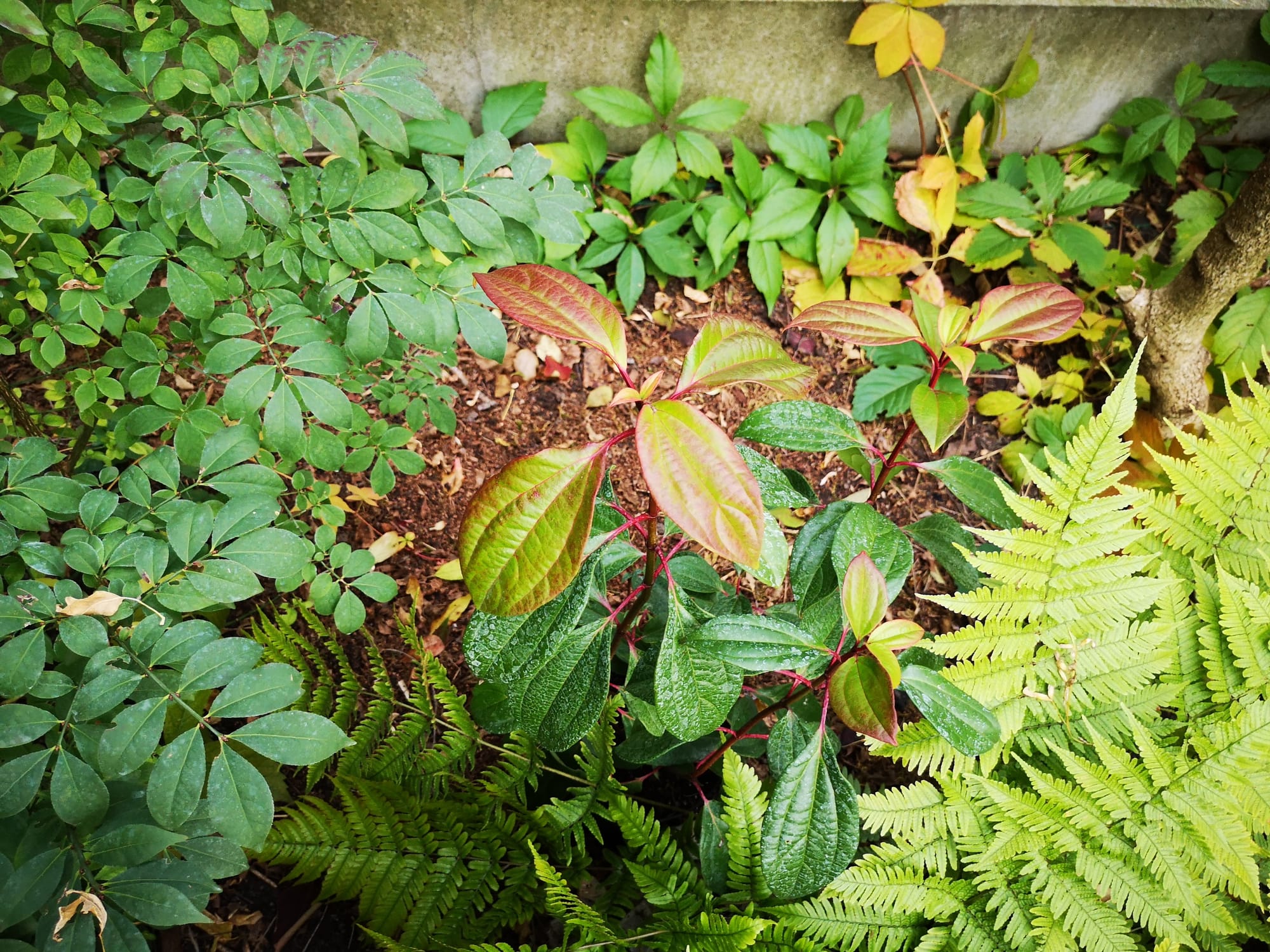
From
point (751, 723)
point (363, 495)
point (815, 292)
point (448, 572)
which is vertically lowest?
point (448, 572)

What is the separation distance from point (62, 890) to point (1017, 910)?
1.65m

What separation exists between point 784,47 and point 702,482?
2.30m

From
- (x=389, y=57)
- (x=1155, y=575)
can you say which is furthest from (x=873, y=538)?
(x=389, y=57)

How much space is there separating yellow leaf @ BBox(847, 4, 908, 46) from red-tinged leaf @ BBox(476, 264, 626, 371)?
6.57ft

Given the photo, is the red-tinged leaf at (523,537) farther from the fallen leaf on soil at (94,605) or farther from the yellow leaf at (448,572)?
the yellow leaf at (448,572)

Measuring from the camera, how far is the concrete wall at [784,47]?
248cm

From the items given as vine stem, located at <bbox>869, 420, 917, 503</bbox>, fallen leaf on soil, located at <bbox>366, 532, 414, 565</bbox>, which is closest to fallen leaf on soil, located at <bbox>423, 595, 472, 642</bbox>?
fallen leaf on soil, located at <bbox>366, 532, 414, 565</bbox>

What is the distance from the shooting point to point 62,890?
1154mm

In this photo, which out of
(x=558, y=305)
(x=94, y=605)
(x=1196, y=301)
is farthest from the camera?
(x=1196, y=301)

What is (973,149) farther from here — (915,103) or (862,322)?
(862,322)

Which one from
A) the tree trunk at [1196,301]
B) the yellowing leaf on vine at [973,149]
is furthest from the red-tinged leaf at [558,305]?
the yellowing leaf on vine at [973,149]

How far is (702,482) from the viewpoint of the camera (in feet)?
3.03

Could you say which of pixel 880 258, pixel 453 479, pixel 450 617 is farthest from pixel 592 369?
pixel 880 258

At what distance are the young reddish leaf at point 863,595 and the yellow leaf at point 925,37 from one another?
2.10 metres
